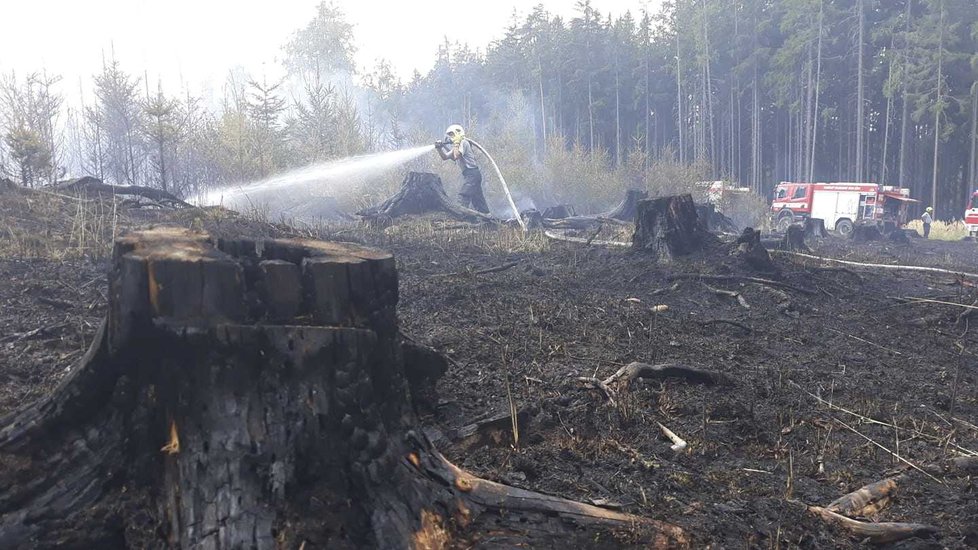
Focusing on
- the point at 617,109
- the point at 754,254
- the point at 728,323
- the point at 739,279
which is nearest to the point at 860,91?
the point at 617,109

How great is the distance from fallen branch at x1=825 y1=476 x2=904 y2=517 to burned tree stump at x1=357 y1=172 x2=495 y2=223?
46.4 feet

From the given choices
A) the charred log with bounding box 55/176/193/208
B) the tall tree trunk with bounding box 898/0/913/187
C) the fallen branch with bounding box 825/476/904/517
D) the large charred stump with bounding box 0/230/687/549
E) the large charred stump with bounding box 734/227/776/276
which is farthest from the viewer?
the tall tree trunk with bounding box 898/0/913/187

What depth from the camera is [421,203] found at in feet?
56.3

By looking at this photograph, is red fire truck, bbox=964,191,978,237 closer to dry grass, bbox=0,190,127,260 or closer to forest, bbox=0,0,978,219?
forest, bbox=0,0,978,219

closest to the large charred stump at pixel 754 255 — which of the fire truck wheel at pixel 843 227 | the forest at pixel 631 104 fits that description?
the forest at pixel 631 104

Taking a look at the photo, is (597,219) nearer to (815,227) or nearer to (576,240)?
(576,240)

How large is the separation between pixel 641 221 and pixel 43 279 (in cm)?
883

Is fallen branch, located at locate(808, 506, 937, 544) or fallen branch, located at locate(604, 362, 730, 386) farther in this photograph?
fallen branch, located at locate(604, 362, 730, 386)

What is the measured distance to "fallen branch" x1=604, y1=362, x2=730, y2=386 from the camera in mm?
4754

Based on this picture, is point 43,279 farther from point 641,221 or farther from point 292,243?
point 641,221

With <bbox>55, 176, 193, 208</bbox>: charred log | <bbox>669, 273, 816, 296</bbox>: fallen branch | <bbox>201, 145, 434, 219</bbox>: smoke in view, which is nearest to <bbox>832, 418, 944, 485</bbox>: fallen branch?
<bbox>669, 273, 816, 296</bbox>: fallen branch

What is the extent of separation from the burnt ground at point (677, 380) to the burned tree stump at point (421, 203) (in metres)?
6.45

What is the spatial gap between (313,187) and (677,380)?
22500 millimetres

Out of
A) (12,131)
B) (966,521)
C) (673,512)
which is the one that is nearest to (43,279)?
(673,512)
